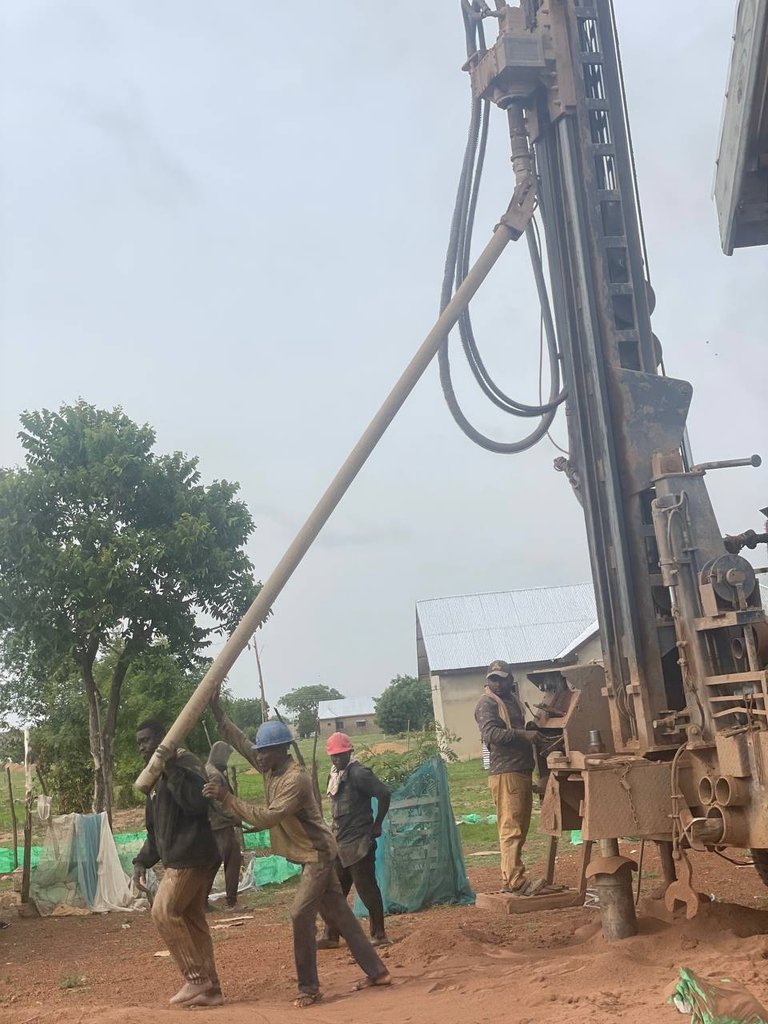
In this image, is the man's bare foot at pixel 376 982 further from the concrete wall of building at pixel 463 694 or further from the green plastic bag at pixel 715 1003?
the concrete wall of building at pixel 463 694

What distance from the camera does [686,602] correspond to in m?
7.52

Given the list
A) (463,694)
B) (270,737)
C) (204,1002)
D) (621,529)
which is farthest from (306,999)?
(463,694)

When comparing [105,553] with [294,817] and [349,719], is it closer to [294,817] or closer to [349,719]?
[294,817]

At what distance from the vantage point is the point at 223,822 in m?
7.85

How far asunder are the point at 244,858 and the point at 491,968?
8197 mm

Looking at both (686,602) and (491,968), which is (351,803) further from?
(686,602)

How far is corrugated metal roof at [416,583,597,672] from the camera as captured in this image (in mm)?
40844

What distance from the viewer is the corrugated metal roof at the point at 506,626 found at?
40.8m

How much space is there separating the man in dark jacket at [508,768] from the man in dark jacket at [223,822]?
2.49 meters

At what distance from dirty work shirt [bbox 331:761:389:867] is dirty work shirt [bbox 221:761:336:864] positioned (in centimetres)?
194

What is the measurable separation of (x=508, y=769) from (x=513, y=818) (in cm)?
45

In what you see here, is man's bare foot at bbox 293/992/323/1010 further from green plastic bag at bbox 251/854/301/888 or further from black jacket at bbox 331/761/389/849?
green plastic bag at bbox 251/854/301/888

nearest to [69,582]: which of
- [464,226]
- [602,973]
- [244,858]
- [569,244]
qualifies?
[244,858]

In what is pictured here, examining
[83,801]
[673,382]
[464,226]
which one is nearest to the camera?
[673,382]
